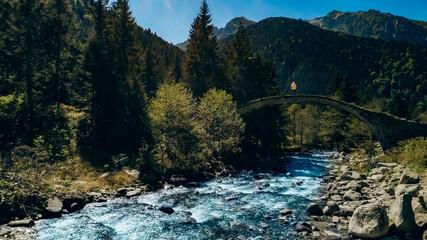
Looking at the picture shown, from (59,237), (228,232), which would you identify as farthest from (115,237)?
(228,232)

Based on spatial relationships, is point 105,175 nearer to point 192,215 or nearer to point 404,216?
point 192,215

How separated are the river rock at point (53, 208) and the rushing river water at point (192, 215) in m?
0.47

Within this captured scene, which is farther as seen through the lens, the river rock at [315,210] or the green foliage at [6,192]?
the river rock at [315,210]

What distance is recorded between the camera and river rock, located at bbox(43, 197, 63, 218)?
13766mm

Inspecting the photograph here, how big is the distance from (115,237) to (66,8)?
29764 millimetres

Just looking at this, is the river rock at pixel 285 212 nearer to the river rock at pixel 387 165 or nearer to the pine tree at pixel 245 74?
the river rock at pixel 387 165

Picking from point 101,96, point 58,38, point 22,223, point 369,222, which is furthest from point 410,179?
point 58,38

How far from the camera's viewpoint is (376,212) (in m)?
11.5

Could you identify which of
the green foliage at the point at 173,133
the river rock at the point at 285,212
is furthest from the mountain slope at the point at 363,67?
the river rock at the point at 285,212

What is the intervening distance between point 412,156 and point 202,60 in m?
30.7

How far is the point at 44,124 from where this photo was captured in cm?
2305

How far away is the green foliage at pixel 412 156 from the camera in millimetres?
17936

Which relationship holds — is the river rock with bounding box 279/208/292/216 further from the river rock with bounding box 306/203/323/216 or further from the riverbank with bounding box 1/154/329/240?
the river rock with bounding box 306/203/323/216

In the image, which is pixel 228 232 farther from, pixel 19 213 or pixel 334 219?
pixel 19 213
